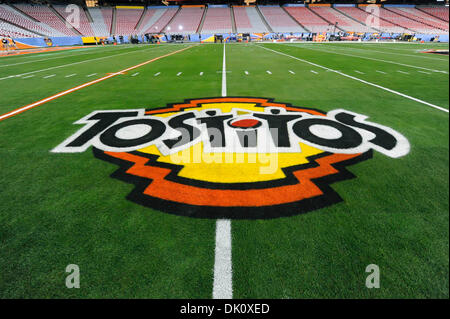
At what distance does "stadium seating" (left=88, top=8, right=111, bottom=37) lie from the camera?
50594 millimetres

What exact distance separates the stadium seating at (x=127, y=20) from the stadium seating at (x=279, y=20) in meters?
32.9

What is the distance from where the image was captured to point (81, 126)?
4.84 metres

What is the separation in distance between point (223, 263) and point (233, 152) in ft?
6.49

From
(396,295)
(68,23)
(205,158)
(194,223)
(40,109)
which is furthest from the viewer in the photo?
(68,23)

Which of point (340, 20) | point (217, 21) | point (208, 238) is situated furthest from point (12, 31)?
point (340, 20)

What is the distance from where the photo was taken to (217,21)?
188 feet

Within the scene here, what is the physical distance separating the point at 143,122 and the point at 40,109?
134 inches

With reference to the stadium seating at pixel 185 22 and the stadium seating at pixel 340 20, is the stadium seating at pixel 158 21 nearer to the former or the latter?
the stadium seating at pixel 185 22

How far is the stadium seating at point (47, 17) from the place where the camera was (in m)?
46.3

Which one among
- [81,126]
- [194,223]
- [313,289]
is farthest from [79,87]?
[313,289]

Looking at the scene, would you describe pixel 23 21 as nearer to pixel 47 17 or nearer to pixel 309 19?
pixel 47 17

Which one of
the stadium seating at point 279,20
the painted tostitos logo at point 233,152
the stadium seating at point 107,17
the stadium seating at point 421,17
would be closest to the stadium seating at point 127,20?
the stadium seating at point 107,17
